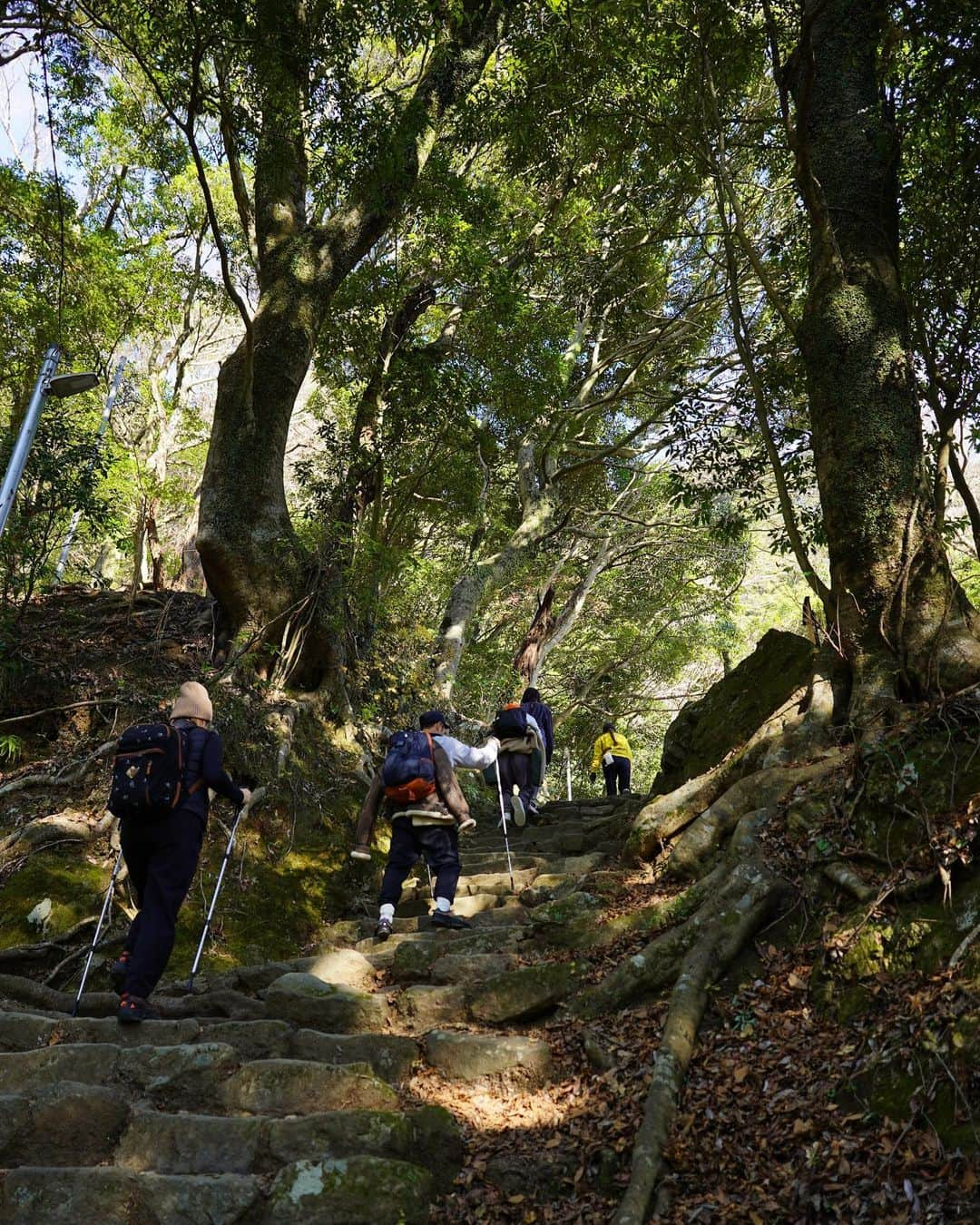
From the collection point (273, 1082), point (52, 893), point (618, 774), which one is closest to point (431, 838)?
point (273, 1082)

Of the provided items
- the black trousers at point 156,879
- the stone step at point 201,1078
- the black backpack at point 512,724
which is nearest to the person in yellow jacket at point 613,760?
the black backpack at point 512,724

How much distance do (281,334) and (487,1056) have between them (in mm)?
8513

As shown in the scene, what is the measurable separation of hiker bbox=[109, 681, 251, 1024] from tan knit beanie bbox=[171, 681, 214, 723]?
1 centimetres

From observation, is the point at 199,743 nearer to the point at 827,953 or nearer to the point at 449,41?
the point at 827,953

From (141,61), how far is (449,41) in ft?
17.2

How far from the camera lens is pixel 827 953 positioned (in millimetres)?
4027

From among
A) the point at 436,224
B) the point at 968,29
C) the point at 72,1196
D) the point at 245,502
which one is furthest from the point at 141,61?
the point at 72,1196

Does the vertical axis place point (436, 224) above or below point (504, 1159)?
above

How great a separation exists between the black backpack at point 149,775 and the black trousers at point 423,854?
2.20 m

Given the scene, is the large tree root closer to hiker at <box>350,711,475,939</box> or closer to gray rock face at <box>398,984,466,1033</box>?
gray rock face at <box>398,984,466,1033</box>

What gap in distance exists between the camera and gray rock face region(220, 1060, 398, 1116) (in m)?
3.82

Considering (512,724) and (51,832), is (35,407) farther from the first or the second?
(512,724)

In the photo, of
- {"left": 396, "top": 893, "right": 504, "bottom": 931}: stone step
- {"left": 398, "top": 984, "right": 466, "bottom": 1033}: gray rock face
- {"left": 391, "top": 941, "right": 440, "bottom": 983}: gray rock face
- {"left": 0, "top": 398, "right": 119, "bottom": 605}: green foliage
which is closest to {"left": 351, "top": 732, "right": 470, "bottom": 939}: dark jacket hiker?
{"left": 396, "top": 893, "right": 504, "bottom": 931}: stone step

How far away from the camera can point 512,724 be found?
10648mm
